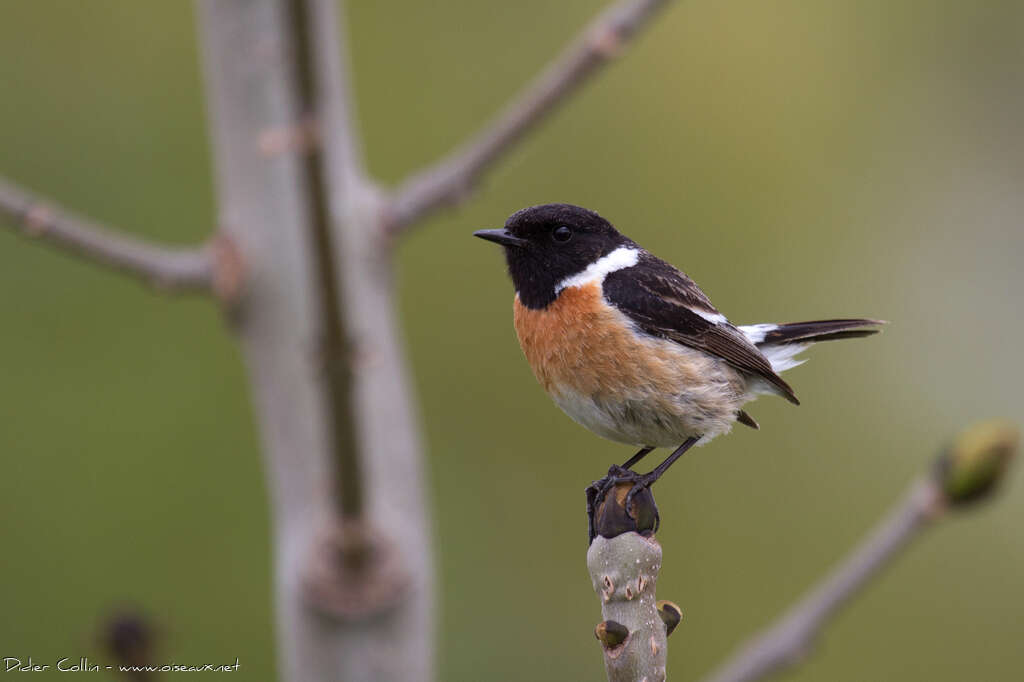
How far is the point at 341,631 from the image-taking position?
12.2ft

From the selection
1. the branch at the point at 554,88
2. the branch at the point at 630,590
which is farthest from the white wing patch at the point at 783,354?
the branch at the point at 630,590

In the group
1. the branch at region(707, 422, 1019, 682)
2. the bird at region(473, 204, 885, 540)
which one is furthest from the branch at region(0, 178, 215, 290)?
the branch at region(707, 422, 1019, 682)

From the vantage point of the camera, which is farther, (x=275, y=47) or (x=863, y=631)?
(x=863, y=631)

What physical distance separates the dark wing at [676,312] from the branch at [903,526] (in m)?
2.16

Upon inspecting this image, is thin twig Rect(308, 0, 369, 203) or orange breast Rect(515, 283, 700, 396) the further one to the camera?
thin twig Rect(308, 0, 369, 203)

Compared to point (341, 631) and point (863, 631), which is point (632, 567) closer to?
point (341, 631)

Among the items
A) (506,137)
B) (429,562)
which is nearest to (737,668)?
(506,137)

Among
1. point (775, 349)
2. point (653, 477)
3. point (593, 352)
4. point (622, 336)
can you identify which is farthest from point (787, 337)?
point (653, 477)

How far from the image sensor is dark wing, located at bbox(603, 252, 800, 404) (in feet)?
12.6

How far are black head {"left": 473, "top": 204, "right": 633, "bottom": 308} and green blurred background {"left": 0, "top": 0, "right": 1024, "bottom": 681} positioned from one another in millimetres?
2103

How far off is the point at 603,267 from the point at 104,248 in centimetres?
153

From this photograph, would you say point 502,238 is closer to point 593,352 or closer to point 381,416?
point 593,352

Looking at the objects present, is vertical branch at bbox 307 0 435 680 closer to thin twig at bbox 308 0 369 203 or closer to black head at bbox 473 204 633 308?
thin twig at bbox 308 0 369 203

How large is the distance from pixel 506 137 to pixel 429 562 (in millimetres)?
1563
